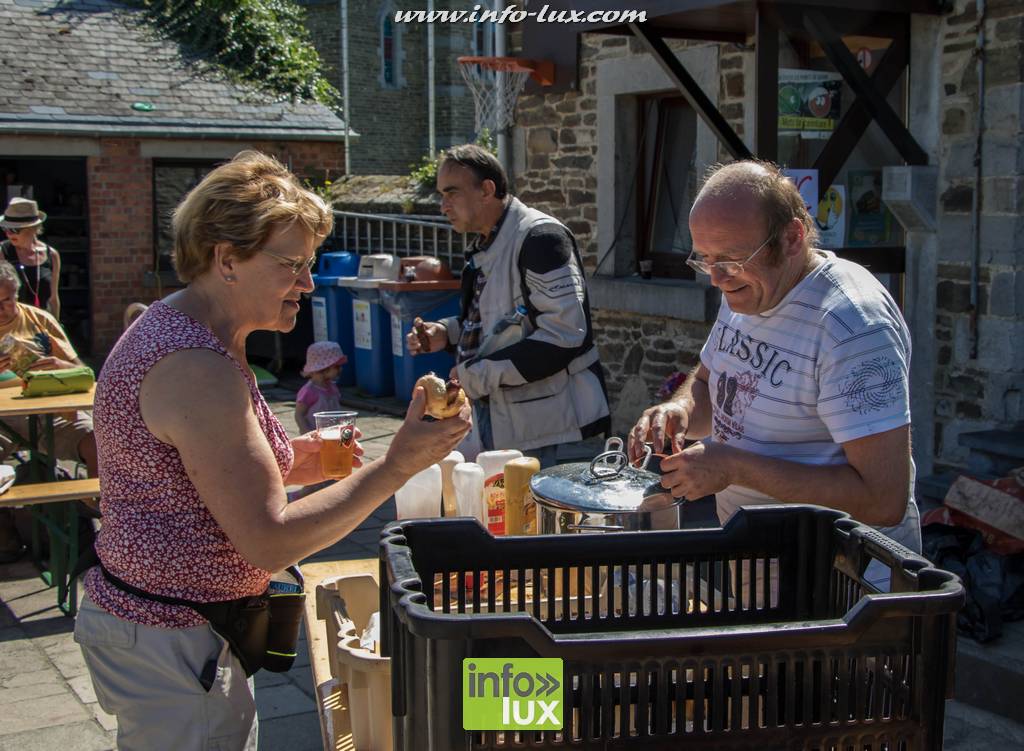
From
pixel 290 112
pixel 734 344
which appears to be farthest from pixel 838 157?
pixel 290 112

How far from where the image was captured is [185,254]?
7.36 ft

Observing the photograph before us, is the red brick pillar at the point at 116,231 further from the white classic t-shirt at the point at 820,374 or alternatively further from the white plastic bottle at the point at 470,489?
the white classic t-shirt at the point at 820,374

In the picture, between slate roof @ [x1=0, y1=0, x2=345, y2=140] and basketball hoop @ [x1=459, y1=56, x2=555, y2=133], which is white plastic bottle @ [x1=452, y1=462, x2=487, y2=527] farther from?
slate roof @ [x1=0, y1=0, x2=345, y2=140]

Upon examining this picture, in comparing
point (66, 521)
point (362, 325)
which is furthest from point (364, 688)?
point (362, 325)

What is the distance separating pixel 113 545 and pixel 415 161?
2715cm

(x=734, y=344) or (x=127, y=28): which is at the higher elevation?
(x=127, y=28)

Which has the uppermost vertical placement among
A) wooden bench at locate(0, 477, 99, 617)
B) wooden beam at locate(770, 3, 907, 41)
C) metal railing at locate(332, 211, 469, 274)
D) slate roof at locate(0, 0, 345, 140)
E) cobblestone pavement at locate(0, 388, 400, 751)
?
slate roof at locate(0, 0, 345, 140)

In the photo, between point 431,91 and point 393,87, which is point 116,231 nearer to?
point 431,91

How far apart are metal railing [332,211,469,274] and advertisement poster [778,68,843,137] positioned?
4.56 m

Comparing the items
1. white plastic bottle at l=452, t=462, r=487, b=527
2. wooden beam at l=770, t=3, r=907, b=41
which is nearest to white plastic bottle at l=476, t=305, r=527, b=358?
white plastic bottle at l=452, t=462, r=487, b=527

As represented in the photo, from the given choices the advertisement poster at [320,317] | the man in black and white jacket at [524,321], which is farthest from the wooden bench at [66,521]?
the advertisement poster at [320,317]

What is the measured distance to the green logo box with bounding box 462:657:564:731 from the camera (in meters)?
1.45

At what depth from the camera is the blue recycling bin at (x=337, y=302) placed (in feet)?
39.2

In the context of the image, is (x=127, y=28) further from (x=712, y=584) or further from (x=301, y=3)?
(x=712, y=584)
